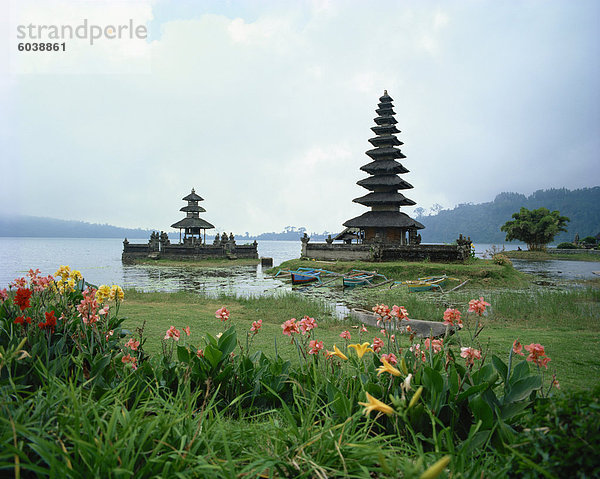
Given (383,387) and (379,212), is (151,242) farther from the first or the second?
(383,387)

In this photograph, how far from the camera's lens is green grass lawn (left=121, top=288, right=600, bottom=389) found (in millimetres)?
5656

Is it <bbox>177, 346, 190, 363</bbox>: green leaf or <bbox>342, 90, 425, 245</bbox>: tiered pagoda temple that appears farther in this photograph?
<bbox>342, 90, 425, 245</bbox>: tiered pagoda temple

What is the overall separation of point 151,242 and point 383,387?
154ft

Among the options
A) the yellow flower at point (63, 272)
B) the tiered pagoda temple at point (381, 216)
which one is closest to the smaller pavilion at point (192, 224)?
the tiered pagoda temple at point (381, 216)

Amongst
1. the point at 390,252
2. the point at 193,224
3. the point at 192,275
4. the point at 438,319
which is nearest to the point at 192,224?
the point at 193,224

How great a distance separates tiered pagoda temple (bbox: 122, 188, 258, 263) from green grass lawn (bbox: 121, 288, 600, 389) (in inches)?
1202

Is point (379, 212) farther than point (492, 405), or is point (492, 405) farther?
point (379, 212)

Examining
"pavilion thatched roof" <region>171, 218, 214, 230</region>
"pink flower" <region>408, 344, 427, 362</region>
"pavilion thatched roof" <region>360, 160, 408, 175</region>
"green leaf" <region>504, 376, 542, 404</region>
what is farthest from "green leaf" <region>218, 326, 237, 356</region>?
"pavilion thatched roof" <region>171, 218, 214, 230</region>

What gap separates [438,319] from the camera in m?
9.84

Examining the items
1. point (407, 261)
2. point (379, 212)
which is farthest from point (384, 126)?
point (407, 261)

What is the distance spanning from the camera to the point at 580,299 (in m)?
12.7

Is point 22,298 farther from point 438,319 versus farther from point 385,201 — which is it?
point 385,201

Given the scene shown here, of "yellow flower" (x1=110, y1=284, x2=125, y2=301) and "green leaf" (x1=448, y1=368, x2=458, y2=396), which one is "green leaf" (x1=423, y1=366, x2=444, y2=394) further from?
"yellow flower" (x1=110, y1=284, x2=125, y2=301)

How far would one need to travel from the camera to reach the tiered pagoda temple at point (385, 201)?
32.2m
